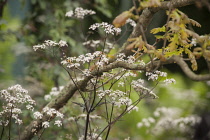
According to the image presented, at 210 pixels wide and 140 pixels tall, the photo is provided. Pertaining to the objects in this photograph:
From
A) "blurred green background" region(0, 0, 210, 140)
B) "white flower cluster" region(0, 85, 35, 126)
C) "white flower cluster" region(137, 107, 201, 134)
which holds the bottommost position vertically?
"white flower cluster" region(0, 85, 35, 126)

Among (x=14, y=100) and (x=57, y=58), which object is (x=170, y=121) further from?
(x=14, y=100)

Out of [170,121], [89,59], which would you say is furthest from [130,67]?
[170,121]

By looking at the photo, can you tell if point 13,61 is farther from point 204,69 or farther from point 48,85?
point 204,69

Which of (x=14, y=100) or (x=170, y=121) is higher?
(x=170, y=121)

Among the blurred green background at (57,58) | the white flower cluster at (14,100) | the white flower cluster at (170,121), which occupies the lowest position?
the white flower cluster at (14,100)

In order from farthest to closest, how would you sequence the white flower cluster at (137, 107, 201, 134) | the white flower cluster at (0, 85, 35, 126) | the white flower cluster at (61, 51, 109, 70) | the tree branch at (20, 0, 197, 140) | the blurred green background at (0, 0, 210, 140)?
the blurred green background at (0, 0, 210, 140), the white flower cluster at (137, 107, 201, 134), the white flower cluster at (0, 85, 35, 126), the white flower cluster at (61, 51, 109, 70), the tree branch at (20, 0, 197, 140)

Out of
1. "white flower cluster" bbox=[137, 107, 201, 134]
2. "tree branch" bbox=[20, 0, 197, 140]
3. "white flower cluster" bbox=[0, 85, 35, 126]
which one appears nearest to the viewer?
"tree branch" bbox=[20, 0, 197, 140]

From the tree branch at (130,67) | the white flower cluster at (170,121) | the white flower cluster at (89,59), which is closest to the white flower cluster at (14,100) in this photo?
the tree branch at (130,67)

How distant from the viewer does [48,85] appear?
12.4 ft

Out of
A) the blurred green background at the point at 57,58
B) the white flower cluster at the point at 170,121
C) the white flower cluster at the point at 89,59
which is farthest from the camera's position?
the blurred green background at the point at 57,58

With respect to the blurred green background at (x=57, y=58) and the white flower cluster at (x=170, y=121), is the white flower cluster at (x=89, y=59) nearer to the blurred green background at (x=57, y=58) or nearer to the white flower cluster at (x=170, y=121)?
the blurred green background at (x=57, y=58)

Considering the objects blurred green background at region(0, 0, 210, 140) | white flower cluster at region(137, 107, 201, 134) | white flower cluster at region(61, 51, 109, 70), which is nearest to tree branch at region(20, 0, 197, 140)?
white flower cluster at region(61, 51, 109, 70)

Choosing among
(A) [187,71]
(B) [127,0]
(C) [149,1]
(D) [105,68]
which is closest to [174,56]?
(A) [187,71]

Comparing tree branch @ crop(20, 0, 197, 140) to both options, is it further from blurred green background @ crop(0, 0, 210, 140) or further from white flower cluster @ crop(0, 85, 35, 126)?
blurred green background @ crop(0, 0, 210, 140)
